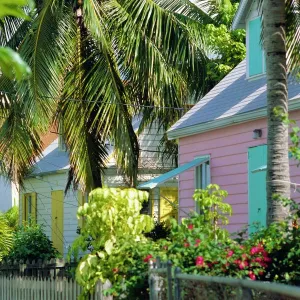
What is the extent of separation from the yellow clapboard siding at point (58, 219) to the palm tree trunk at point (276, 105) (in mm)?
18889

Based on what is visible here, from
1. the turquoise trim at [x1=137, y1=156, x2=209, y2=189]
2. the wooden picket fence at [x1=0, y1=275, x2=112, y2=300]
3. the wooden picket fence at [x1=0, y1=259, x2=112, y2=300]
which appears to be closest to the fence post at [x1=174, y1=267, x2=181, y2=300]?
the wooden picket fence at [x1=0, y1=259, x2=112, y2=300]

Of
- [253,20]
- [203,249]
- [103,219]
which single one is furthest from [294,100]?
[203,249]

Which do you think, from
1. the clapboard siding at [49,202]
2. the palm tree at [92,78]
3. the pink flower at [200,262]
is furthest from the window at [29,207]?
the pink flower at [200,262]

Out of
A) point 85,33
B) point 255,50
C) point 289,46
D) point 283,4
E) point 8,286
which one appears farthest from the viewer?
point 85,33

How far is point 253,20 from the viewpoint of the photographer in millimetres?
18906

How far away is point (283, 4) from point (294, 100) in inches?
150

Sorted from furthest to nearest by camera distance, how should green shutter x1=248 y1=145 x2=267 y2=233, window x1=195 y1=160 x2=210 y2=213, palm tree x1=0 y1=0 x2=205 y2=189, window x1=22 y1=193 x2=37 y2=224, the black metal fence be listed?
1. window x1=22 y1=193 x2=37 y2=224
2. palm tree x1=0 y1=0 x2=205 y2=189
3. window x1=195 y1=160 x2=210 y2=213
4. green shutter x1=248 y1=145 x2=267 y2=233
5. the black metal fence

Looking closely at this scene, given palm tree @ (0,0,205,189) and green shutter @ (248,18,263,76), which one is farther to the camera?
palm tree @ (0,0,205,189)

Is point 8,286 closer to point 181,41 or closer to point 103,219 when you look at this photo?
point 103,219

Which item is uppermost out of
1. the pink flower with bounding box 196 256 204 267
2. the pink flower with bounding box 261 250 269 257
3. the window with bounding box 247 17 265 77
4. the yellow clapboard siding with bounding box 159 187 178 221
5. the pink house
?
the window with bounding box 247 17 265 77

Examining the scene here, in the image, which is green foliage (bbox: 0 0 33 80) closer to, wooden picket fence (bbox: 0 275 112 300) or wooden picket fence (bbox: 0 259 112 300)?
wooden picket fence (bbox: 0 259 112 300)

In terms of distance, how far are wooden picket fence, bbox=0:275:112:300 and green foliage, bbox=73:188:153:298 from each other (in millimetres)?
521

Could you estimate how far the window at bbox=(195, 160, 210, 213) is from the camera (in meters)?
19.5

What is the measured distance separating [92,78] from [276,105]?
31.8 ft
